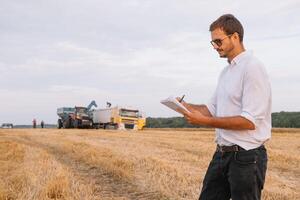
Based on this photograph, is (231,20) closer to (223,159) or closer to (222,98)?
(222,98)

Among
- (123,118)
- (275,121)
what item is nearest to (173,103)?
(123,118)

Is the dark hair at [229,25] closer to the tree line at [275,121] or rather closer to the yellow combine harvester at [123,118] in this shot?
the yellow combine harvester at [123,118]

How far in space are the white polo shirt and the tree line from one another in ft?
206

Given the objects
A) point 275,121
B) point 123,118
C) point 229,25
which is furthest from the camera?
point 275,121

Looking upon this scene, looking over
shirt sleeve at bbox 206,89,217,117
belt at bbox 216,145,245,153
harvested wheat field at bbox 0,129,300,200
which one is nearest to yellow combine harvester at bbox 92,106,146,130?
harvested wheat field at bbox 0,129,300,200

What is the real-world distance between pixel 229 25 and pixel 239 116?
66 cm

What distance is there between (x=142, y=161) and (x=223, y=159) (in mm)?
8210

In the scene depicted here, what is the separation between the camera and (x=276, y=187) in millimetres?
9211

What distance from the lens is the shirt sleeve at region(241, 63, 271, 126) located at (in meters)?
3.91

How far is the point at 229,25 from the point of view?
4.04 m

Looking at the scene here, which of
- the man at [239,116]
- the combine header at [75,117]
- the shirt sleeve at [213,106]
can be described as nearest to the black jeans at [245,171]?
the man at [239,116]

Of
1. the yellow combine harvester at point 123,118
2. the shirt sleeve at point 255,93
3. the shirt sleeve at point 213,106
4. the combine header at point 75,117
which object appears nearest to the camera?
the shirt sleeve at point 255,93

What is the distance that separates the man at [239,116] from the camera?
393 centimetres

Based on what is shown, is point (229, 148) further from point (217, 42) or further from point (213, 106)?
point (217, 42)
